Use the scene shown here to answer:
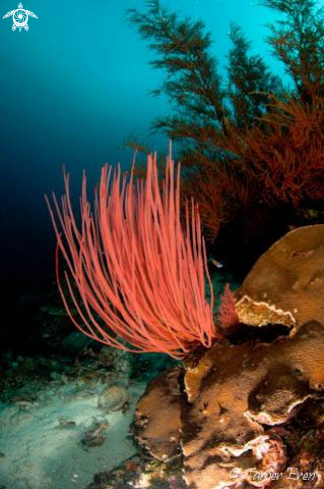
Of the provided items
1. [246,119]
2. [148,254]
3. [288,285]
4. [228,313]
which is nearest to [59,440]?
[228,313]

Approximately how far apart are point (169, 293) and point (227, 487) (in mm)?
1129

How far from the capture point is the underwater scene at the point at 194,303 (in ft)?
6.27

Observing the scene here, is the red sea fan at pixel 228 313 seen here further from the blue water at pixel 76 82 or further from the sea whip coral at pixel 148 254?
the blue water at pixel 76 82

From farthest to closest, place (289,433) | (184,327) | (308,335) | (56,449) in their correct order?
(56,449), (184,327), (308,335), (289,433)

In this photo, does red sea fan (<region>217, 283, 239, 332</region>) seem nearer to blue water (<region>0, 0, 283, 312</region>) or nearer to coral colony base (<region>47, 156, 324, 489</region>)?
coral colony base (<region>47, 156, 324, 489</region>)

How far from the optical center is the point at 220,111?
5.03 meters

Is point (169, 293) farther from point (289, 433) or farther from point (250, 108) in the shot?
point (250, 108)

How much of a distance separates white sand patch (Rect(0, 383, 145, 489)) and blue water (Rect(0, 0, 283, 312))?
35.2m

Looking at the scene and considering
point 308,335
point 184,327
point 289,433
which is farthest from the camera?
point 184,327

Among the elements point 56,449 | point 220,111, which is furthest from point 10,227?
point 56,449

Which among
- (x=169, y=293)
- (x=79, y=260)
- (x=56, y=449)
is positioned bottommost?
(x=56, y=449)

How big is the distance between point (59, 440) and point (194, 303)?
177cm

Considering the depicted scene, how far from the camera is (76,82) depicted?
68.1m

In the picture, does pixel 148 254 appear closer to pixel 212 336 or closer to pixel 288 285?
pixel 212 336
